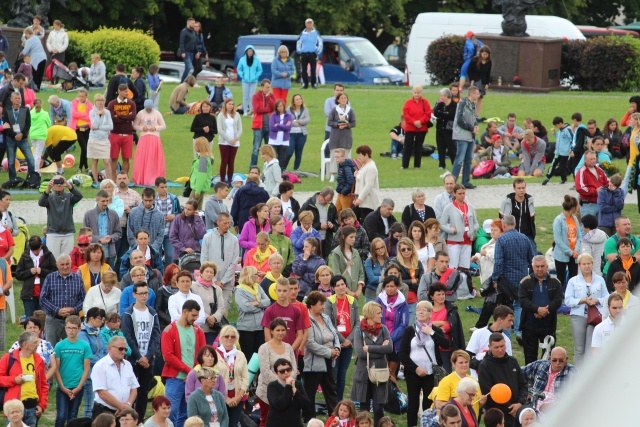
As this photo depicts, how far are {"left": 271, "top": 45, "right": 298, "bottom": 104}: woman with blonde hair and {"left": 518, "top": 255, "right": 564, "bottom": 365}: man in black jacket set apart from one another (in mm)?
14663

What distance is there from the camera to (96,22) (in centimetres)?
4781

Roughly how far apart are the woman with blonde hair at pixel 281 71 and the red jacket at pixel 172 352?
52.3 feet

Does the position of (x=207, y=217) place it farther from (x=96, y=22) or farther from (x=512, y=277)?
(x=96, y=22)

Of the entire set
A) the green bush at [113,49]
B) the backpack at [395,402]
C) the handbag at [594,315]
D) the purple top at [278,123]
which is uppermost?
the green bush at [113,49]

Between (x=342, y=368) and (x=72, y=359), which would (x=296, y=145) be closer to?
(x=342, y=368)

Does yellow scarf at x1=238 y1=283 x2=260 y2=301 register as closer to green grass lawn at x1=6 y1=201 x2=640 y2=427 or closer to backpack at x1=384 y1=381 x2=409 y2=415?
green grass lawn at x1=6 y1=201 x2=640 y2=427

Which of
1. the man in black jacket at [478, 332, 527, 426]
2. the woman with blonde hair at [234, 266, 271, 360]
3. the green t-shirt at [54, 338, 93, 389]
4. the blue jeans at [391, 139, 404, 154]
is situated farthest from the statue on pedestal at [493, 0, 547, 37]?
the green t-shirt at [54, 338, 93, 389]

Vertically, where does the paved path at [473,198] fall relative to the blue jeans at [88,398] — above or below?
above

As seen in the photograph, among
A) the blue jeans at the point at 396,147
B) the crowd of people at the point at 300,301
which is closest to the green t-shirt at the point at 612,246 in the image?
the crowd of people at the point at 300,301

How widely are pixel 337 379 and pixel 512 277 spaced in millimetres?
2589

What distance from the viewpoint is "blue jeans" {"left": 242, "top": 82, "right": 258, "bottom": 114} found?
28.1 m

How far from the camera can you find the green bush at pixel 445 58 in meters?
34.1

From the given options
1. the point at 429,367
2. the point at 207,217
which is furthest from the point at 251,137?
the point at 429,367

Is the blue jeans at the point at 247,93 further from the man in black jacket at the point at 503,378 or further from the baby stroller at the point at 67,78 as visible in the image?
the man in black jacket at the point at 503,378
